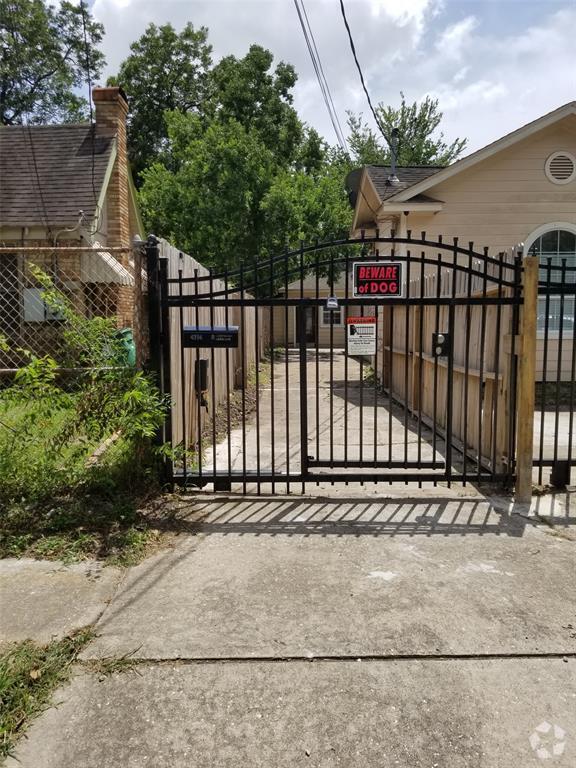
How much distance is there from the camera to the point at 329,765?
2.33 meters

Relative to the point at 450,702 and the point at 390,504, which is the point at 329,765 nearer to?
the point at 450,702

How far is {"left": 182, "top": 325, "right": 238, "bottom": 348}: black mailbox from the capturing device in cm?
535

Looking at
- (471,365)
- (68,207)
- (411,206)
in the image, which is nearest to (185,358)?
(471,365)

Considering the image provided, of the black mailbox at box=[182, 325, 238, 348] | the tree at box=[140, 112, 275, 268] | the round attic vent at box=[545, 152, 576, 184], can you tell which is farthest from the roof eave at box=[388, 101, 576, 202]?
the tree at box=[140, 112, 275, 268]

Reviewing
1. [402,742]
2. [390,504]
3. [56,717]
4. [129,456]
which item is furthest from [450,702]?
[129,456]

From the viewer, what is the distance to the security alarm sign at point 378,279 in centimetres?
527

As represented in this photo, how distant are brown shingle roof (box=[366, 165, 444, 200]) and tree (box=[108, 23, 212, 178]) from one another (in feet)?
86.1

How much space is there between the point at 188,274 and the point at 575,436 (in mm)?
5274

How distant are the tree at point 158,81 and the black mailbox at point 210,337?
35.3 metres

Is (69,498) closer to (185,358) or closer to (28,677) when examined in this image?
(185,358)

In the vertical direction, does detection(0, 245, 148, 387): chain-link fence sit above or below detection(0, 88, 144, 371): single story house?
below

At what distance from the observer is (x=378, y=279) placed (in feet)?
17.4

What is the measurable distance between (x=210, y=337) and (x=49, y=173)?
9.09m

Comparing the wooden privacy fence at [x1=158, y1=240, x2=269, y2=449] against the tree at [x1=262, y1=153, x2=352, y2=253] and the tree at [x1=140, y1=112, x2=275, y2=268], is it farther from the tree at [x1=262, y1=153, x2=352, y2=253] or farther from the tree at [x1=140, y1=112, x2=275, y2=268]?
the tree at [x1=262, y1=153, x2=352, y2=253]
